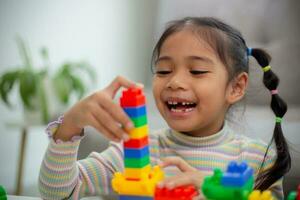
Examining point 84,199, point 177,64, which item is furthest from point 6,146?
point 177,64

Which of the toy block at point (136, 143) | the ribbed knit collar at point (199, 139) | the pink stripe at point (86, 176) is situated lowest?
the pink stripe at point (86, 176)

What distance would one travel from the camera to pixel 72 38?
7.07 ft

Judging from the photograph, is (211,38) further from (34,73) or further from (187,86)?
(34,73)

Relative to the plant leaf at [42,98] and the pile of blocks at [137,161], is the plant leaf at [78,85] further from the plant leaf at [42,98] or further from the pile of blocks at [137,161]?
the pile of blocks at [137,161]

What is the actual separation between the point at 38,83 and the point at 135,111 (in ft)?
4.54

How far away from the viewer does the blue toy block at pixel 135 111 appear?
483mm

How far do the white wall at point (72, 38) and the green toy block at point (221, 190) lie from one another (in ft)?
5.25

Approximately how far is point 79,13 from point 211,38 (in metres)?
1.46

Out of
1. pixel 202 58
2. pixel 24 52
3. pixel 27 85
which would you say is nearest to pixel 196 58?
pixel 202 58

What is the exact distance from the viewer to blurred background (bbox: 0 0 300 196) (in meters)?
1.58

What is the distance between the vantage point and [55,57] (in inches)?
82.7

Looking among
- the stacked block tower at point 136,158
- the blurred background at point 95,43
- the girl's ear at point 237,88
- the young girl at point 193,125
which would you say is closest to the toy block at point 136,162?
the stacked block tower at point 136,158

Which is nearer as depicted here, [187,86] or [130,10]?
[187,86]

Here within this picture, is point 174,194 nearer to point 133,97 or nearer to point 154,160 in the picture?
point 133,97
